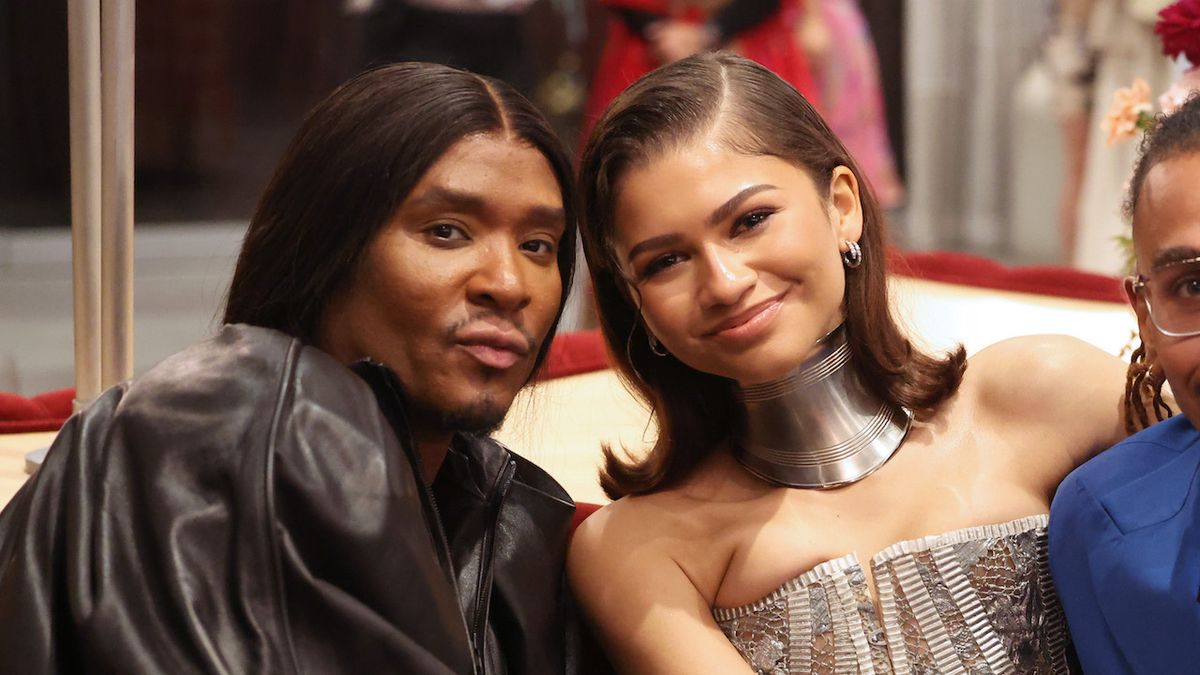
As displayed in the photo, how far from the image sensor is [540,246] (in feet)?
6.03

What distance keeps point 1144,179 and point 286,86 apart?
4698 millimetres

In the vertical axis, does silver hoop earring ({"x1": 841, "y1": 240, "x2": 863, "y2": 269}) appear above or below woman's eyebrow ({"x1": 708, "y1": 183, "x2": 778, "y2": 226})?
below

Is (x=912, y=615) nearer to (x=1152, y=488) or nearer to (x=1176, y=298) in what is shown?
(x=1152, y=488)

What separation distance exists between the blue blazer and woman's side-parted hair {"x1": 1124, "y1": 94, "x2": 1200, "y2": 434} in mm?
126

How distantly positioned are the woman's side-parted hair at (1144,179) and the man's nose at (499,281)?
2.22 feet

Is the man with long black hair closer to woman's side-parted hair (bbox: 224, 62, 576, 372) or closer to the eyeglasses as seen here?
woman's side-parted hair (bbox: 224, 62, 576, 372)

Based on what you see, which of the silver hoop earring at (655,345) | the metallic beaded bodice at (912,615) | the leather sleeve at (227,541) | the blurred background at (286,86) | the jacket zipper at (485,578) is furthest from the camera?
the blurred background at (286,86)

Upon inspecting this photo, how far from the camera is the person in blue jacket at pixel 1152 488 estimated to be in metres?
1.49

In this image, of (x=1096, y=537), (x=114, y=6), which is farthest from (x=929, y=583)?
(x=114, y=6)

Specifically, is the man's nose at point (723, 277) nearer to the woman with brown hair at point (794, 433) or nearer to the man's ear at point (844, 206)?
the woman with brown hair at point (794, 433)

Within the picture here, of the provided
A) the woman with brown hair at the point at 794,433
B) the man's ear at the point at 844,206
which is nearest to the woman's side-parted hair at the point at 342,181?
the woman with brown hair at the point at 794,433

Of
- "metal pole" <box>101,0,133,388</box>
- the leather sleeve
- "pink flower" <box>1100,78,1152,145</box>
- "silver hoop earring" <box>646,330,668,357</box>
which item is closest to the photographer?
the leather sleeve

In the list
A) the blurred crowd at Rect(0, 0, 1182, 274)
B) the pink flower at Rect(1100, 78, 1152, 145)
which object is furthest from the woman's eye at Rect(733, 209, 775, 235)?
the blurred crowd at Rect(0, 0, 1182, 274)

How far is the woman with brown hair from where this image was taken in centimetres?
183
